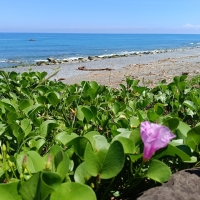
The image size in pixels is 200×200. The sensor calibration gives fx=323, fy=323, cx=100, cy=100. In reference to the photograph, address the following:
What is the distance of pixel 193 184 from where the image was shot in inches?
37.2

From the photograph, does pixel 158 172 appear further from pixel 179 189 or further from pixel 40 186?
pixel 40 186

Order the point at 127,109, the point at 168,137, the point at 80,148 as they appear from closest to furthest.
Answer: the point at 168,137
the point at 80,148
the point at 127,109

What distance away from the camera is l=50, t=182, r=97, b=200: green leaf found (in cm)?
66

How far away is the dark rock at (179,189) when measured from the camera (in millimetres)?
871

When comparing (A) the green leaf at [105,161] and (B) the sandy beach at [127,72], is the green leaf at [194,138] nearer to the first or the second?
(A) the green leaf at [105,161]

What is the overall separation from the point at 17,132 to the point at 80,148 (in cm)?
38

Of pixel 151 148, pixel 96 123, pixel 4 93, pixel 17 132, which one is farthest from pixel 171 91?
pixel 151 148

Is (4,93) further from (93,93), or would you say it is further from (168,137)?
(168,137)

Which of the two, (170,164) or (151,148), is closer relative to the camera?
(151,148)

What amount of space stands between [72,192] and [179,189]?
37 cm

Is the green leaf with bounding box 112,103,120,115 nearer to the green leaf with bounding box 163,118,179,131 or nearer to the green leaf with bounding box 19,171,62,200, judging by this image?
the green leaf with bounding box 163,118,179,131

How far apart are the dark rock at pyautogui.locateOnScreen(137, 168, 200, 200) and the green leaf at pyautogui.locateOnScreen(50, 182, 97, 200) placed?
0.26m

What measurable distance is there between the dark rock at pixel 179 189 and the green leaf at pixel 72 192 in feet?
0.85

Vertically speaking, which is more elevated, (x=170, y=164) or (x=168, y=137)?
(x=168, y=137)
